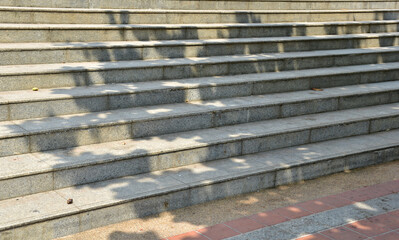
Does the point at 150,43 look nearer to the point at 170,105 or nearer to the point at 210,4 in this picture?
the point at 170,105

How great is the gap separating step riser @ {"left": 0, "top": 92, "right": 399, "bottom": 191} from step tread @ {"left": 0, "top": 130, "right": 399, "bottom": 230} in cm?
9

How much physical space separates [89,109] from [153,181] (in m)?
1.69

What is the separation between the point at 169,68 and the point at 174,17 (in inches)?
81.7

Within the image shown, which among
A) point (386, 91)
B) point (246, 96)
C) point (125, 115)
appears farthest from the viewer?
point (386, 91)

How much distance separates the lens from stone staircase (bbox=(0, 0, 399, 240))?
20.0 feet

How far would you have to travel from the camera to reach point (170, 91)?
8.15m

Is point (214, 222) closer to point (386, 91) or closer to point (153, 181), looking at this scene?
point (153, 181)

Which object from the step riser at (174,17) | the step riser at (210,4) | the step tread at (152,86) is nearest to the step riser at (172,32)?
the step riser at (174,17)

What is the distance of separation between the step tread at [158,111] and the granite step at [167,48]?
148 cm

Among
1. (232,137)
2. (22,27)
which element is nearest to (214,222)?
(232,137)

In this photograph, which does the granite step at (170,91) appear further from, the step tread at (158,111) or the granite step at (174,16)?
the granite step at (174,16)

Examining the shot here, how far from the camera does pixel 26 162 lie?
613 cm

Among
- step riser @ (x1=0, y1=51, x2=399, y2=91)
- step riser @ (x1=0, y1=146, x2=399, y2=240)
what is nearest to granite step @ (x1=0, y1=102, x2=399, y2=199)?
step riser @ (x1=0, y1=146, x2=399, y2=240)

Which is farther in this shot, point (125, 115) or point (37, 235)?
point (125, 115)
